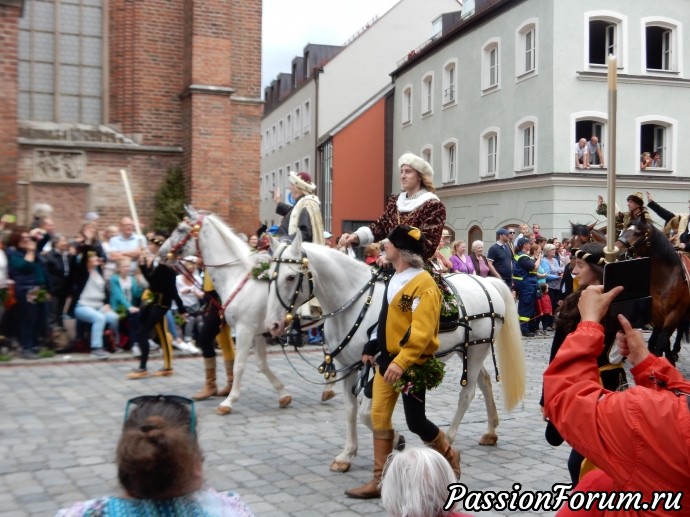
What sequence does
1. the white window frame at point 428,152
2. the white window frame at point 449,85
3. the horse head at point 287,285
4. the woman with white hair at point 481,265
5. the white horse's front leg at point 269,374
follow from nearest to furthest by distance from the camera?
the horse head at point 287,285 → the white horse's front leg at point 269,374 → the woman with white hair at point 481,265 → the white window frame at point 449,85 → the white window frame at point 428,152

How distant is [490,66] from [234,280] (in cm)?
2108

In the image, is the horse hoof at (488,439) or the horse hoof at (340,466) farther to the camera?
the horse hoof at (488,439)

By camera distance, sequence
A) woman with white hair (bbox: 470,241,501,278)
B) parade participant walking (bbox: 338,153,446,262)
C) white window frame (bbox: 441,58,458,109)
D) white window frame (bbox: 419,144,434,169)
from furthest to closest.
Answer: white window frame (bbox: 419,144,434,169)
white window frame (bbox: 441,58,458,109)
woman with white hair (bbox: 470,241,501,278)
parade participant walking (bbox: 338,153,446,262)

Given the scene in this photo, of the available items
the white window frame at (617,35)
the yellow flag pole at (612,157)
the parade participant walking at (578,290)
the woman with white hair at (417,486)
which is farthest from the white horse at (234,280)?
the white window frame at (617,35)

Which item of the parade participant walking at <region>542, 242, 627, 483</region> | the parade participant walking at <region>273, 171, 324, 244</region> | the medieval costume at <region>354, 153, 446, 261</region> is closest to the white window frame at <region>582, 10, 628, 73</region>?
the parade participant walking at <region>273, 171, 324, 244</region>

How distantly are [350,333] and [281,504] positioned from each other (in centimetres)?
148

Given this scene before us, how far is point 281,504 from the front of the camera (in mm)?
5426

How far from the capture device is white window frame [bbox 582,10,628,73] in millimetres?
23719

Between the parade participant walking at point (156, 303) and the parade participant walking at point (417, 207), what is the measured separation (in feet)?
15.7

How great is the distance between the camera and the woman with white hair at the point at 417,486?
2385 mm

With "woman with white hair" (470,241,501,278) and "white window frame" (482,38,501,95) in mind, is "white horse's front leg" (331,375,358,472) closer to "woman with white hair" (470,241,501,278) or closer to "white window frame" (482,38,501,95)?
"woman with white hair" (470,241,501,278)

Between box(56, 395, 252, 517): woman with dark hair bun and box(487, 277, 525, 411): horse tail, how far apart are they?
4993 millimetres

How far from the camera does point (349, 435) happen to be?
Result: 6.27 meters

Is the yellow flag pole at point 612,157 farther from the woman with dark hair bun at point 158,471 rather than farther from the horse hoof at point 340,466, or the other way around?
the horse hoof at point 340,466
